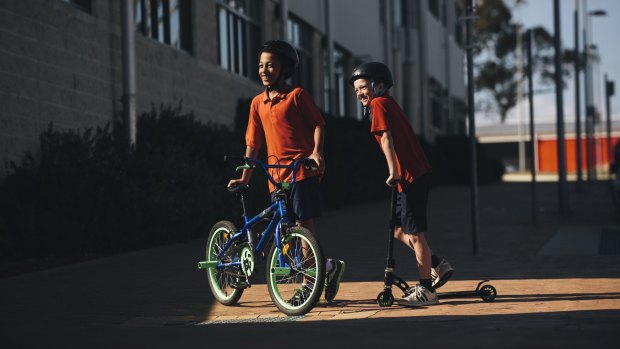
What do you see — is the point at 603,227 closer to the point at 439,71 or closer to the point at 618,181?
the point at 618,181

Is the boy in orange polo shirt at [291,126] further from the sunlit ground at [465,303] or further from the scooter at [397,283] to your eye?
the sunlit ground at [465,303]

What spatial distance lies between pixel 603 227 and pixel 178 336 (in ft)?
39.0

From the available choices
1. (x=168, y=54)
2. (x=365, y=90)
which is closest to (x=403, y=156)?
(x=365, y=90)

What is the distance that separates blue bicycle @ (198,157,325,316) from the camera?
25.7 feet

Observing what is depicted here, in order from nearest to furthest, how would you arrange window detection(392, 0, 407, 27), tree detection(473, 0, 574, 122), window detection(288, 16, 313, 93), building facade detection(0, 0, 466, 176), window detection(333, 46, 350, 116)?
building facade detection(0, 0, 466, 176)
window detection(288, 16, 313, 93)
window detection(333, 46, 350, 116)
window detection(392, 0, 407, 27)
tree detection(473, 0, 574, 122)

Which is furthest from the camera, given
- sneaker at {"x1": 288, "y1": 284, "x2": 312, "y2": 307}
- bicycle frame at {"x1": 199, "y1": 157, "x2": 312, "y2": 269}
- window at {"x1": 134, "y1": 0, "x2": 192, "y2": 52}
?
window at {"x1": 134, "y1": 0, "x2": 192, "y2": 52}

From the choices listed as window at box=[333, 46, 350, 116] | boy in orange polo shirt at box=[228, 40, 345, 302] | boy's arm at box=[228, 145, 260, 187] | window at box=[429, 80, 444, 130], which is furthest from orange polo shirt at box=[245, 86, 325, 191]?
window at box=[429, 80, 444, 130]

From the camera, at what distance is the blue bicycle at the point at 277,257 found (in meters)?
7.83

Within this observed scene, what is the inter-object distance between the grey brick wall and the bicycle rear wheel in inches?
201

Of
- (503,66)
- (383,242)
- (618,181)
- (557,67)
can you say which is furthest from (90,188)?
(503,66)

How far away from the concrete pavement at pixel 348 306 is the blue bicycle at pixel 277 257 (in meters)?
0.14

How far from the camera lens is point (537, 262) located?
12062mm

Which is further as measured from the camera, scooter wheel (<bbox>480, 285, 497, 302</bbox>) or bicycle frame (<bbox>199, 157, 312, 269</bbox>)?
scooter wheel (<bbox>480, 285, 497, 302</bbox>)

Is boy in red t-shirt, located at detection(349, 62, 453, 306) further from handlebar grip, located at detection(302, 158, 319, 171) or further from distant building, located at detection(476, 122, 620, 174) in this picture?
distant building, located at detection(476, 122, 620, 174)
